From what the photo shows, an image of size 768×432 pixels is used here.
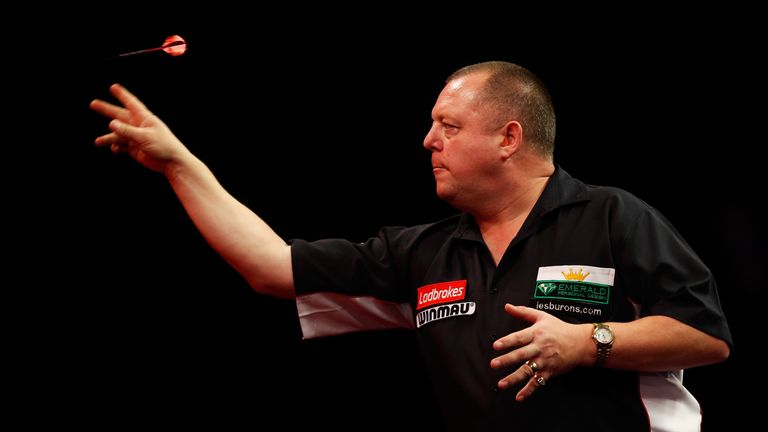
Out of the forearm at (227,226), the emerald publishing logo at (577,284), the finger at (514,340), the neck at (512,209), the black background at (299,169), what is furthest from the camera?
the black background at (299,169)

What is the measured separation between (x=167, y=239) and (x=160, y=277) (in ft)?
0.48

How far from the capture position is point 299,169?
318cm

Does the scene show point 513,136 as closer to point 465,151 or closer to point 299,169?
point 465,151

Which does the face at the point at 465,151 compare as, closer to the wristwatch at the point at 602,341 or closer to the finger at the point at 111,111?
the wristwatch at the point at 602,341

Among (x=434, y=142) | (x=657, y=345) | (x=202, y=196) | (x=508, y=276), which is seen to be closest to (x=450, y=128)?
(x=434, y=142)

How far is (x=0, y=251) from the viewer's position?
9.00 ft

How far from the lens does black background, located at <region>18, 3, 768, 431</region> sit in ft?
9.21

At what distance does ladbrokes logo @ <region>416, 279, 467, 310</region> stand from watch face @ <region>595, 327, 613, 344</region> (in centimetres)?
41

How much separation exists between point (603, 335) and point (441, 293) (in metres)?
0.49

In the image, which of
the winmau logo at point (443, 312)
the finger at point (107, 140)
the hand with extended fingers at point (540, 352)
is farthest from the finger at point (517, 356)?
the finger at point (107, 140)

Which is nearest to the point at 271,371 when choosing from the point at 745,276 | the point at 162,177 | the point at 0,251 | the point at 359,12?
the point at 162,177

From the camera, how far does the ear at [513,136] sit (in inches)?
83.7

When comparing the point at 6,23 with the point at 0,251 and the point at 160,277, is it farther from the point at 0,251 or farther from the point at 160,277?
the point at 160,277

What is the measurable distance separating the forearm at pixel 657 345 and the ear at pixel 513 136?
0.60 m
